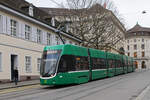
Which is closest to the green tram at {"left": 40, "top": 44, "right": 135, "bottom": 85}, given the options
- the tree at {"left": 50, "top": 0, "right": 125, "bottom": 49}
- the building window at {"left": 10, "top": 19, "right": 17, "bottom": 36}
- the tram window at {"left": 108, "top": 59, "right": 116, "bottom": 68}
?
the tram window at {"left": 108, "top": 59, "right": 116, "bottom": 68}

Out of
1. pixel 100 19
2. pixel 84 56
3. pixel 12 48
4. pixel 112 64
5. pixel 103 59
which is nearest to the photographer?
pixel 84 56

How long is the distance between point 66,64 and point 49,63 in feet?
4.55

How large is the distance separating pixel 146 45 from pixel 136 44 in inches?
174

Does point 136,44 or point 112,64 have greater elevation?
point 136,44

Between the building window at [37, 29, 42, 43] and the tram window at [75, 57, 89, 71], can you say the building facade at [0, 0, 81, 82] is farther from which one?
the tram window at [75, 57, 89, 71]

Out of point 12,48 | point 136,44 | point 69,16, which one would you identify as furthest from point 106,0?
point 136,44

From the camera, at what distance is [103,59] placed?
2741 cm

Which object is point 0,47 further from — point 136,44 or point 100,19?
point 136,44

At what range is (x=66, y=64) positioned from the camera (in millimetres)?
18266

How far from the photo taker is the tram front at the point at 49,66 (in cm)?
1708

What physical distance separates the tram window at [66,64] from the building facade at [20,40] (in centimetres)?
772

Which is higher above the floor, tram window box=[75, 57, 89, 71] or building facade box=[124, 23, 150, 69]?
building facade box=[124, 23, 150, 69]

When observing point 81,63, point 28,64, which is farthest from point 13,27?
point 81,63

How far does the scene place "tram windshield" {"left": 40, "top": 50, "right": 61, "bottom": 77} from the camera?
56.6 feet
